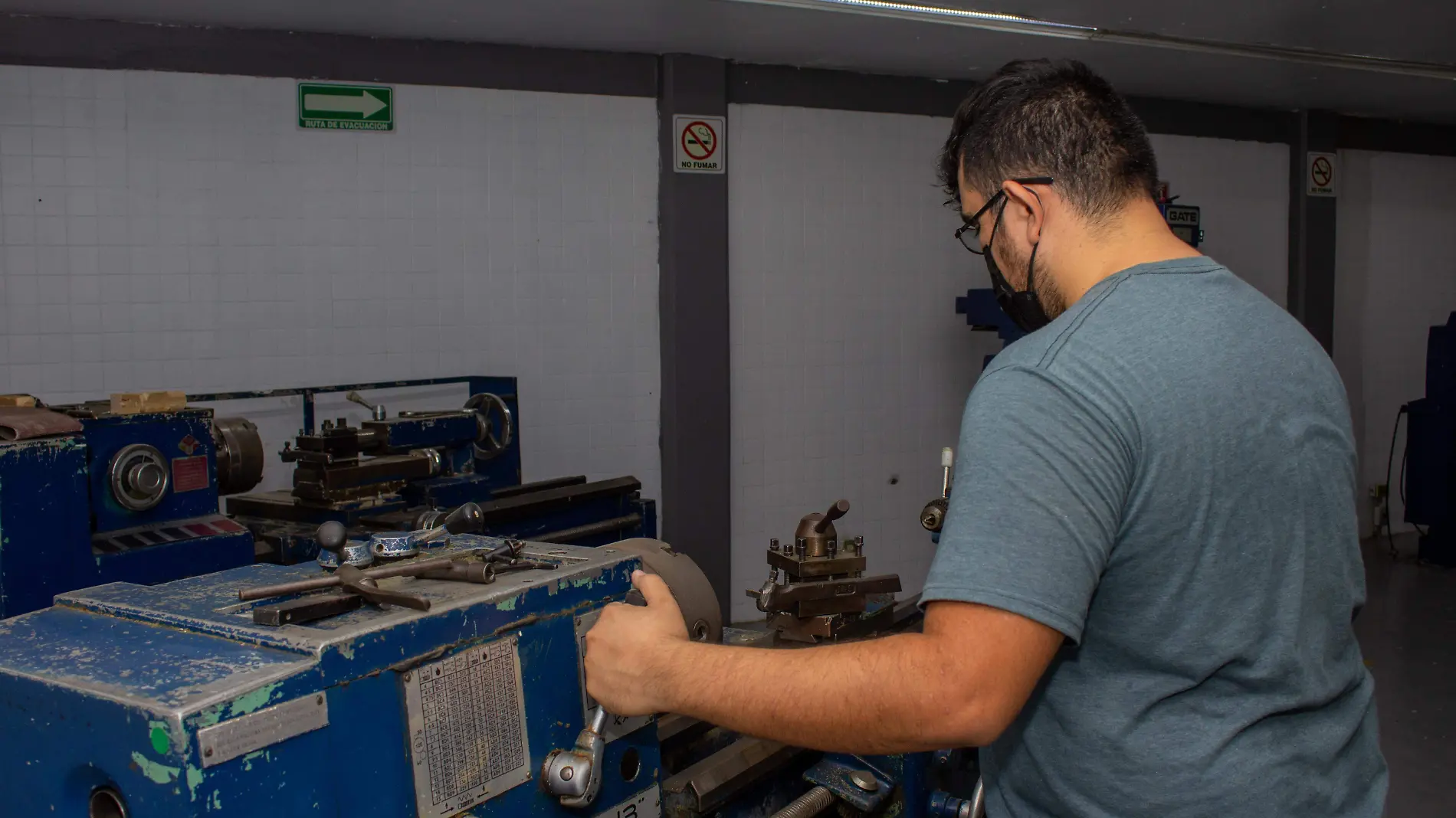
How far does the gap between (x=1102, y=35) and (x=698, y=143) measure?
1.76m

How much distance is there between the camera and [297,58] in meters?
4.04

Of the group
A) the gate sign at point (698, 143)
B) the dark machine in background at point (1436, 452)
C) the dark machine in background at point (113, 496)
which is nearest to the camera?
the dark machine in background at point (113, 496)

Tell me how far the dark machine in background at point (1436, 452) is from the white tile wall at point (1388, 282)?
434 millimetres

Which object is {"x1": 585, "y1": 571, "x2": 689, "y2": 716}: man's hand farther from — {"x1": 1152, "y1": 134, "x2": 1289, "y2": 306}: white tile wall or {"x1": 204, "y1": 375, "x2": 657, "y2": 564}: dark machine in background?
{"x1": 1152, "y1": 134, "x2": 1289, "y2": 306}: white tile wall

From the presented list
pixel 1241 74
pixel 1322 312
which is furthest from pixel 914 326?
pixel 1322 312

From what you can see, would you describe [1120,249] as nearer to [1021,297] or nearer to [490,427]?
[1021,297]

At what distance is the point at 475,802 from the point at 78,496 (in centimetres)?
136

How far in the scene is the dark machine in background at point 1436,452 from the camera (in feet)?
19.2

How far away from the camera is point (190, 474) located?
7.68 feet

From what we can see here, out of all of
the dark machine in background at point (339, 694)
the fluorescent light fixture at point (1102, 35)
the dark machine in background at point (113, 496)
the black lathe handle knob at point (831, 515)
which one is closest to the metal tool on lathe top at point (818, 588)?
the black lathe handle knob at point (831, 515)

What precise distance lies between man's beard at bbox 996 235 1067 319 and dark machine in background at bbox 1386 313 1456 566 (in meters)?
5.96

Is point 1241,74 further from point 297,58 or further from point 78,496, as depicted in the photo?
point 78,496

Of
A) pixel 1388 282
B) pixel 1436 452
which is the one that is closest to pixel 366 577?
pixel 1436 452

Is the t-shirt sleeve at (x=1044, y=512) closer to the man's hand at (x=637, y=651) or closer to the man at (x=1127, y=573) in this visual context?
the man at (x=1127, y=573)
